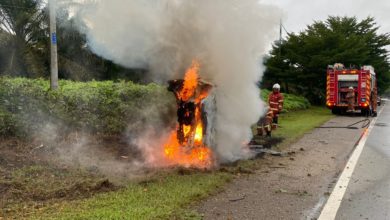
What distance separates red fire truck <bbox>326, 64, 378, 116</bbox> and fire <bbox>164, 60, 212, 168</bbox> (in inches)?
696

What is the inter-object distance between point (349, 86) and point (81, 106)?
18.8m

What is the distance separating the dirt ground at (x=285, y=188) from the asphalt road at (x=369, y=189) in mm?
335

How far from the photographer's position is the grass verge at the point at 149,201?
4.88 meters

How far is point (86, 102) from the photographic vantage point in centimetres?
952

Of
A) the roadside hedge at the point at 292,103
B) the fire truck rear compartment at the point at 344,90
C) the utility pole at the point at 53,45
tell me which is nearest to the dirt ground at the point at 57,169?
the utility pole at the point at 53,45

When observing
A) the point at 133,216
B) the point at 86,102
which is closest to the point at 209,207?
the point at 133,216

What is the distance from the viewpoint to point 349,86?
2416 centimetres

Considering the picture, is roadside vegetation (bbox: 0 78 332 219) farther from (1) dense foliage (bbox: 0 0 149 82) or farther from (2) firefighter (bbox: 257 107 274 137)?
(1) dense foliage (bbox: 0 0 149 82)

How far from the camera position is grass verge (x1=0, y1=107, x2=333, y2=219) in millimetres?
4883

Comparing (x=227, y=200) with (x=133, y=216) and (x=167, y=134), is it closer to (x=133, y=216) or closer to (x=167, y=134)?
(x=133, y=216)

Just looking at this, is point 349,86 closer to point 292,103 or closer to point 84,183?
point 292,103

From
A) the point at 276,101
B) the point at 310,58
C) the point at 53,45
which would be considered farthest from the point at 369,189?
the point at 310,58

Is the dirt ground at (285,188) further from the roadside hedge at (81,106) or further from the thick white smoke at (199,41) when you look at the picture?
the roadside hedge at (81,106)

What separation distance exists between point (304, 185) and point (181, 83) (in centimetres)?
320
